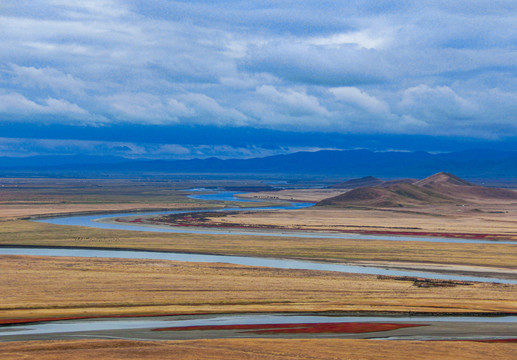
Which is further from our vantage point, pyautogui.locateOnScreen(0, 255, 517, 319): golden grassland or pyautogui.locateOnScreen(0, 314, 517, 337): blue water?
pyautogui.locateOnScreen(0, 255, 517, 319): golden grassland

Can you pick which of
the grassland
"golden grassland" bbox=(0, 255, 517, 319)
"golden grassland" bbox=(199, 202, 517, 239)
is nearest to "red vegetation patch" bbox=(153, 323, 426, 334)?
the grassland

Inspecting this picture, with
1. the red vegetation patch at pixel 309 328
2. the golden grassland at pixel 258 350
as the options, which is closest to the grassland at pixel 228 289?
the golden grassland at pixel 258 350

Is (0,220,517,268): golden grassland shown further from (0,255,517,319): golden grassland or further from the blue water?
the blue water

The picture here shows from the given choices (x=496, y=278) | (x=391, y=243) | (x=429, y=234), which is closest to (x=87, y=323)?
(x=496, y=278)

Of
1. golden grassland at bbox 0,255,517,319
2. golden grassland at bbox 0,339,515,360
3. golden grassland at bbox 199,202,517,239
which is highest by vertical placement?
golden grassland at bbox 199,202,517,239

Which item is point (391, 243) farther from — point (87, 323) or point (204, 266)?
point (87, 323)

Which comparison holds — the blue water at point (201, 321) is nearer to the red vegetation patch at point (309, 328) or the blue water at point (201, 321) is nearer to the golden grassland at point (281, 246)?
the red vegetation patch at point (309, 328)
